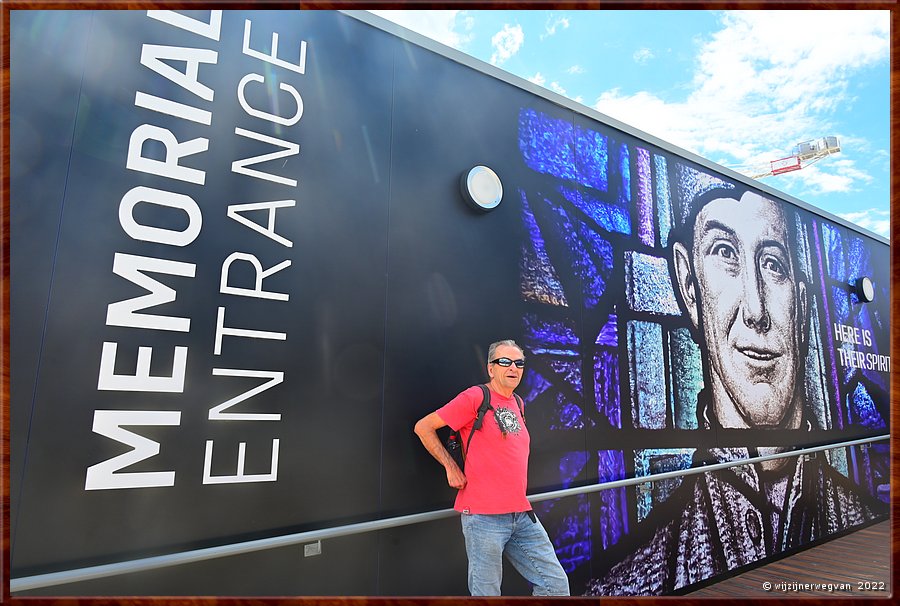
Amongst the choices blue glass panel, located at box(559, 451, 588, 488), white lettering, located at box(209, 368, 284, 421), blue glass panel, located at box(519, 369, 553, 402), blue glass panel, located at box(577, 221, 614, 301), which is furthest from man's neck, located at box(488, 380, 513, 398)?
blue glass panel, located at box(577, 221, 614, 301)

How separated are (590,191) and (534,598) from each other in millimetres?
3123

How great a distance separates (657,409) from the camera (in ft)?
12.7

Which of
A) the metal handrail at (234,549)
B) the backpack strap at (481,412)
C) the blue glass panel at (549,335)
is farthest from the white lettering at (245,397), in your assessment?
the blue glass panel at (549,335)

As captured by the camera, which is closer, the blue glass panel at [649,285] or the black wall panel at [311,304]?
the black wall panel at [311,304]

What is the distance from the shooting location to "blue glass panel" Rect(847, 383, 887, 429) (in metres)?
5.89

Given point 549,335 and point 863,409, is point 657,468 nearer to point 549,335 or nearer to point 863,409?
point 549,335

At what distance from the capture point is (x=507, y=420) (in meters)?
2.52

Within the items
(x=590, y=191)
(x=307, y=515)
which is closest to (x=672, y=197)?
(x=590, y=191)

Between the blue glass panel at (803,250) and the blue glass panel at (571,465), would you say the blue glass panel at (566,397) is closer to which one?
the blue glass panel at (571,465)

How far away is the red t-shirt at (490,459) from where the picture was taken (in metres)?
2.39

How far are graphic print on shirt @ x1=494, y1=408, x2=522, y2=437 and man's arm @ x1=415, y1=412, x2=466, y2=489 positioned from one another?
26 cm

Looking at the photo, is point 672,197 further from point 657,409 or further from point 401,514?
point 401,514

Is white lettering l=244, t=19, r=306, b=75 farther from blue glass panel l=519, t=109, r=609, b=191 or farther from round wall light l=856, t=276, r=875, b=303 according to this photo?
round wall light l=856, t=276, r=875, b=303

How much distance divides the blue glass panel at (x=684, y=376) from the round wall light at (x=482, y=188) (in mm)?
1906
